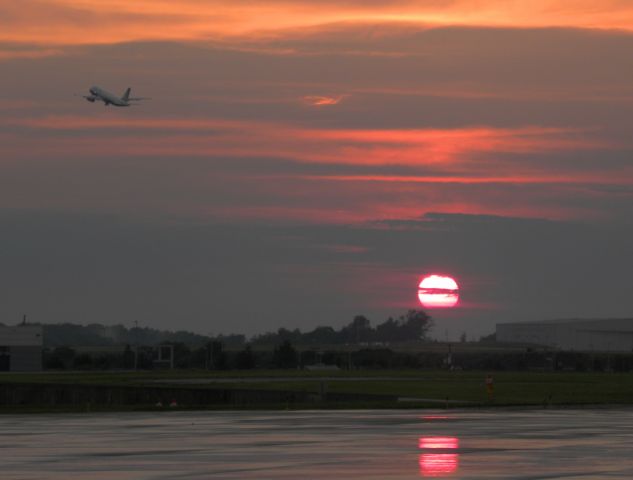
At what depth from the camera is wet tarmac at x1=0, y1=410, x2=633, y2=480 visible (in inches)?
993

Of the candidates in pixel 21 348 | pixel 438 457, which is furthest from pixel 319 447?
pixel 21 348

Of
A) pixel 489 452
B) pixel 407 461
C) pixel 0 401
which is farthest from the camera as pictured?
pixel 0 401

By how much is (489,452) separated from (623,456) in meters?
2.72

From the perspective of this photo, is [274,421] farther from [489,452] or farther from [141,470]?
[141,470]

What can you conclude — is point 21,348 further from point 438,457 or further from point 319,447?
point 438,457

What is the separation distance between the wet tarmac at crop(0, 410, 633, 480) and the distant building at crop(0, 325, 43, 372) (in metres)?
110

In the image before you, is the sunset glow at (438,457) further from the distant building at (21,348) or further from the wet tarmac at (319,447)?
the distant building at (21,348)

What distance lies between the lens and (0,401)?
83.2 m

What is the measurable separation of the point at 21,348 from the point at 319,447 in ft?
421

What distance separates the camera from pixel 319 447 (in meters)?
31.0

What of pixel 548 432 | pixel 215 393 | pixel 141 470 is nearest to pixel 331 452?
pixel 141 470

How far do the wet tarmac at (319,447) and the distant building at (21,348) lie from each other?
109648mm

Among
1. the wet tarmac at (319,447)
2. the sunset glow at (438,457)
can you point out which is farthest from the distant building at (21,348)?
the sunset glow at (438,457)

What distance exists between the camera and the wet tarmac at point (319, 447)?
25234 mm
